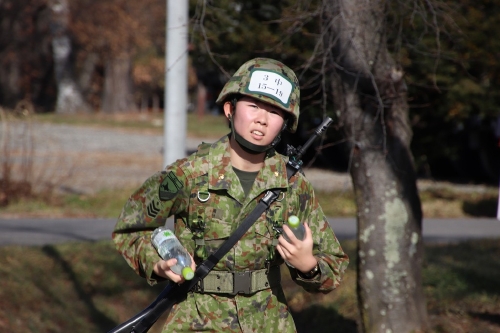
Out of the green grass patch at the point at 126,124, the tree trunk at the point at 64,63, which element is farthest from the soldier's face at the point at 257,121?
the tree trunk at the point at 64,63

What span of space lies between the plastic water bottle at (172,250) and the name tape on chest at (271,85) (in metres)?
0.61

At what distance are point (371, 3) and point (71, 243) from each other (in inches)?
184

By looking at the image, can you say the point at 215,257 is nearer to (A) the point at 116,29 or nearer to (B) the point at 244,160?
(B) the point at 244,160

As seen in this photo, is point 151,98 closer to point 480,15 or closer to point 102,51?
point 102,51

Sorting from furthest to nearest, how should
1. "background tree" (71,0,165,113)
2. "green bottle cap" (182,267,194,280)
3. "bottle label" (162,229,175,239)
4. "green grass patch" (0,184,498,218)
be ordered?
"background tree" (71,0,165,113), "green grass patch" (0,184,498,218), "bottle label" (162,229,175,239), "green bottle cap" (182,267,194,280)

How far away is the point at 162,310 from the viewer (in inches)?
122

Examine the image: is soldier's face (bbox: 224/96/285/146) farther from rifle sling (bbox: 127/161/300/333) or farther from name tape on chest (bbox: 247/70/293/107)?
rifle sling (bbox: 127/161/300/333)

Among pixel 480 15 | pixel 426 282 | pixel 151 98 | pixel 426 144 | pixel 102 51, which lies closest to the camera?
pixel 426 282

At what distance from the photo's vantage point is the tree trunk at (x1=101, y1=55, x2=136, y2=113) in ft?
130

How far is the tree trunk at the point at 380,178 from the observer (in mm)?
5121

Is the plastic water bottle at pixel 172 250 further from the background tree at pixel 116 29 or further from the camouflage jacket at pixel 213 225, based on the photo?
the background tree at pixel 116 29

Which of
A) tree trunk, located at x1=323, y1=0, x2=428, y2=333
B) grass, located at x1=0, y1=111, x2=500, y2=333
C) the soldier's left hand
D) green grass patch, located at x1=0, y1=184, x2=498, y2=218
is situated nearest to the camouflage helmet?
the soldier's left hand

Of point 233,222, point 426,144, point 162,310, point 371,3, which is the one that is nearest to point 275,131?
point 233,222

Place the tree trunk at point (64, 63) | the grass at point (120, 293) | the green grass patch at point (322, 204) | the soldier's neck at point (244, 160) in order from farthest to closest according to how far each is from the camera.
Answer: the tree trunk at point (64, 63) < the green grass patch at point (322, 204) < the grass at point (120, 293) < the soldier's neck at point (244, 160)
